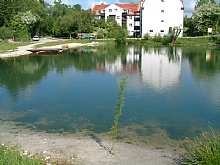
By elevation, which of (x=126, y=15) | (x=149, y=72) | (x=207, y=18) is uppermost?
(x=126, y=15)

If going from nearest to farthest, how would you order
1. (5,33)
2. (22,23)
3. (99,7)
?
(5,33)
(22,23)
(99,7)

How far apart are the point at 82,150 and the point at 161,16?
50666 mm

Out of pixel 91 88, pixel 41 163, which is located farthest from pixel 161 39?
pixel 41 163

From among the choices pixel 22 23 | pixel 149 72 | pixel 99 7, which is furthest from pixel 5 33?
pixel 149 72

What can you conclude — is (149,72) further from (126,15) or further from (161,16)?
(126,15)

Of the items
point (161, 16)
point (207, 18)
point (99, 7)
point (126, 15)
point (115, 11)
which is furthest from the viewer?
point (99, 7)

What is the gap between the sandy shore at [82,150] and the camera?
23.4ft

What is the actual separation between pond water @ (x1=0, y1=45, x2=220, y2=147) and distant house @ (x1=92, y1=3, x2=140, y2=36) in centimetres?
4333

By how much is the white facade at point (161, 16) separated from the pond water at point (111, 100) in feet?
108

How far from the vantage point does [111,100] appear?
13.8 m

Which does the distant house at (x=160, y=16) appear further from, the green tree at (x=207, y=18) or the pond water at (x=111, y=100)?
the pond water at (x=111, y=100)

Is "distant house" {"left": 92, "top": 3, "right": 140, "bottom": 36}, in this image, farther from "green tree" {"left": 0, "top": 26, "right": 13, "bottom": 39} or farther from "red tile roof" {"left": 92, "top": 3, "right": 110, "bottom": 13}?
"green tree" {"left": 0, "top": 26, "right": 13, "bottom": 39}

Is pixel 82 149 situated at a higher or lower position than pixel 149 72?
lower

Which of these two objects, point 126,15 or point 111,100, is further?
point 126,15
